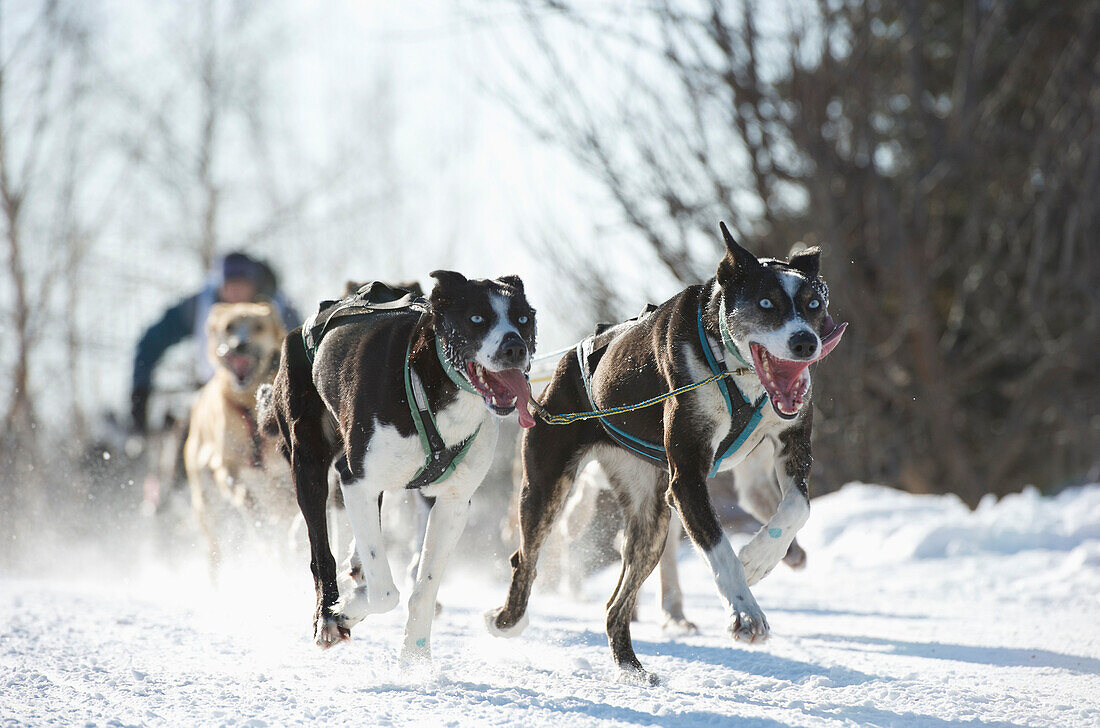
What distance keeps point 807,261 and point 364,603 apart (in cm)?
182

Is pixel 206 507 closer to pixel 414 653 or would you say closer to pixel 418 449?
pixel 414 653

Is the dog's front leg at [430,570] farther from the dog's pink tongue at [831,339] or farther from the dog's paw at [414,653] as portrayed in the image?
the dog's pink tongue at [831,339]

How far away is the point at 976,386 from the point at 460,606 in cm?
1007

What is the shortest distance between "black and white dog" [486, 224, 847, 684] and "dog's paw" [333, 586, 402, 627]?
25.7 inches

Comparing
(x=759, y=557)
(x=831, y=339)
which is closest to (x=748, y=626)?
(x=759, y=557)

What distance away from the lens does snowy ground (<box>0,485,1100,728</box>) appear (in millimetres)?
3113

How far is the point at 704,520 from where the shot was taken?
133 inches

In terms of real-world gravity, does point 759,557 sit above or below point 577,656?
above

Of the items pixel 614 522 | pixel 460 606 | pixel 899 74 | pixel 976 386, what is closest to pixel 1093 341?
pixel 976 386

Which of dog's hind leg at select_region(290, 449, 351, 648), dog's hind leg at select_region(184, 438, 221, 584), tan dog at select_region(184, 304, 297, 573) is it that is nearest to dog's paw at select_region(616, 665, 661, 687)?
dog's hind leg at select_region(290, 449, 351, 648)

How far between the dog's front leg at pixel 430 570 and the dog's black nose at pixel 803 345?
46.7 inches

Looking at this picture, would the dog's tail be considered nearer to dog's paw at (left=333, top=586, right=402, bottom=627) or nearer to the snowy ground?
the snowy ground

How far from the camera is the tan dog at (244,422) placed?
5.91 m

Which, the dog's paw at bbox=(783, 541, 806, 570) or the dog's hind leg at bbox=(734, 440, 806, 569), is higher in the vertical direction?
the dog's hind leg at bbox=(734, 440, 806, 569)
